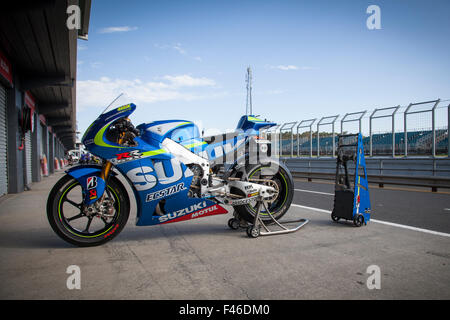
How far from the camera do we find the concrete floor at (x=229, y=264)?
8.49ft

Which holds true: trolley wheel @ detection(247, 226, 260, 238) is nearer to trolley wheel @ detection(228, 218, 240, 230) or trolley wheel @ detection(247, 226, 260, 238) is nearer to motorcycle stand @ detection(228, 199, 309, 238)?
motorcycle stand @ detection(228, 199, 309, 238)

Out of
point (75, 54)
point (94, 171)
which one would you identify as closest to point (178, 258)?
point (94, 171)

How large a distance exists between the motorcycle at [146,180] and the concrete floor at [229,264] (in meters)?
0.36

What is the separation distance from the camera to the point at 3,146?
1025 cm

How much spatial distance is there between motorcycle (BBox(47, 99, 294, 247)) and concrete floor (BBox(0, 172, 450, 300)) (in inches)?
14.3

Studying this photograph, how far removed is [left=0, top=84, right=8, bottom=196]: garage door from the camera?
10.00m

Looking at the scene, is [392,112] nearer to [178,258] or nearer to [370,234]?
[370,234]

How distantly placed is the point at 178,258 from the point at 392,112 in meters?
14.4

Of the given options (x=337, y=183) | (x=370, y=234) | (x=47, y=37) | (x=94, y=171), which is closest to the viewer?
(x=94, y=171)

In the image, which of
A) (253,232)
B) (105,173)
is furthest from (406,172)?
(105,173)

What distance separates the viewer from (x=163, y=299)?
2.45 m

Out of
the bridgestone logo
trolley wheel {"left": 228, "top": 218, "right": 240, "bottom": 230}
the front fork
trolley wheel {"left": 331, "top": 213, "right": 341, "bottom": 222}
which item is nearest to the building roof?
the front fork

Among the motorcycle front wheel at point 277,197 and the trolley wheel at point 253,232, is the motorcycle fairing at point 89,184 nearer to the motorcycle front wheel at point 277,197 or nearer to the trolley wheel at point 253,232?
the motorcycle front wheel at point 277,197

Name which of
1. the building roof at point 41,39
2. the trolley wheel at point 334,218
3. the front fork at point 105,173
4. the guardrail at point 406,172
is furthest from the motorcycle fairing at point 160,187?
the guardrail at point 406,172
